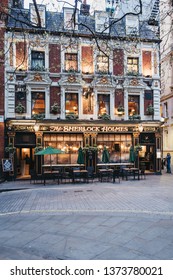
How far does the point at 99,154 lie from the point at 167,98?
17.9 m

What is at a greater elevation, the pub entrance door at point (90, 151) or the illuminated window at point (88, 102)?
the illuminated window at point (88, 102)

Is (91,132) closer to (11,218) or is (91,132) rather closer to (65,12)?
(65,12)

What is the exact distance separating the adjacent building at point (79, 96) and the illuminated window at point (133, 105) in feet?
0.28

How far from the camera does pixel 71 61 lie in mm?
21375

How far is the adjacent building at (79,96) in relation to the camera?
20.1 meters

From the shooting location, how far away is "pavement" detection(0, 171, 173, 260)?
5.56 meters

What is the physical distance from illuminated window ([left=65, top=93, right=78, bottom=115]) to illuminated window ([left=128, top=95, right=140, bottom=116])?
472 cm

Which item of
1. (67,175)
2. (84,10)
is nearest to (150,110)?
(67,175)

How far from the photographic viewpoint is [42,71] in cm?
2050

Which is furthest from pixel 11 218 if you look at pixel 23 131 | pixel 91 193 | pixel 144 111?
pixel 144 111

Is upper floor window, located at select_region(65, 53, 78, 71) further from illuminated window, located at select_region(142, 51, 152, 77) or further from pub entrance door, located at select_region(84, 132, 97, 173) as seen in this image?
illuminated window, located at select_region(142, 51, 152, 77)

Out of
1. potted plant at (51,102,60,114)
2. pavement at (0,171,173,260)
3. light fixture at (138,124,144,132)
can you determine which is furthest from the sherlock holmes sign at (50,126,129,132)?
pavement at (0,171,173,260)

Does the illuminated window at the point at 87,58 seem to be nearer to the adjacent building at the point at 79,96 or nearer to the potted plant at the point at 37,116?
the adjacent building at the point at 79,96

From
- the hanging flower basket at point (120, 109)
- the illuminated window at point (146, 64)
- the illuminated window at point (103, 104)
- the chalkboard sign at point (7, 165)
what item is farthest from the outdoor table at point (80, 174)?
the illuminated window at point (146, 64)
